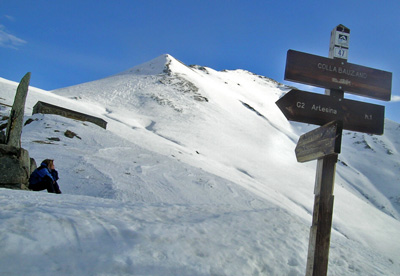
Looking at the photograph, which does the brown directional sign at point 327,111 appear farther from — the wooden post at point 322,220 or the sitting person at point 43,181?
the sitting person at point 43,181

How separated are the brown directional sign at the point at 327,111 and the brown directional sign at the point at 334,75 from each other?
223 millimetres

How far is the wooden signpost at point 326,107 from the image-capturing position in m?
3.64

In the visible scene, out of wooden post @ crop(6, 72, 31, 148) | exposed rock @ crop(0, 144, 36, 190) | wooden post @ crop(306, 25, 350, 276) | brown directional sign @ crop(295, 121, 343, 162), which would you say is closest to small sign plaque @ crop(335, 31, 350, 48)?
brown directional sign @ crop(295, 121, 343, 162)

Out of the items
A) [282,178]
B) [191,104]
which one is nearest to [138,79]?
[191,104]

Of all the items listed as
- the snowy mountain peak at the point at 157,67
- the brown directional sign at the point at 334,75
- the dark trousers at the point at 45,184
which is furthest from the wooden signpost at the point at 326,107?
the snowy mountain peak at the point at 157,67

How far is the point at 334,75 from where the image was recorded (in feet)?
13.8

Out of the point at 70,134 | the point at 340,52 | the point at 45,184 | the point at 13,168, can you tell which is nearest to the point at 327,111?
the point at 340,52

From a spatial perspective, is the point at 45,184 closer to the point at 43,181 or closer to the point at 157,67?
the point at 43,181

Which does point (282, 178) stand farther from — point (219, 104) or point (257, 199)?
point (219, 104)

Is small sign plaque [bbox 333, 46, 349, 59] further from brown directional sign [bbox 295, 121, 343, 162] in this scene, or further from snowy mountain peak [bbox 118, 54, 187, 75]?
snowy mountain peak [bbox 118, 54, 187, 75]

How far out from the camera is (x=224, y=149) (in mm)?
27578

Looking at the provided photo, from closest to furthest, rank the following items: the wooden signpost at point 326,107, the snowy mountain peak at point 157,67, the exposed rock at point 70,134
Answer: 1. the wooden signpost at point 326,107
2. the exposed rock at point 70,134
3. the snowy mountain peak at point 157,67

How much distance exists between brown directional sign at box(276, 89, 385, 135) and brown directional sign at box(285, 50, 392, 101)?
8.8 inches

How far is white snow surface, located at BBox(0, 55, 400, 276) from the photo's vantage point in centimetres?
331
